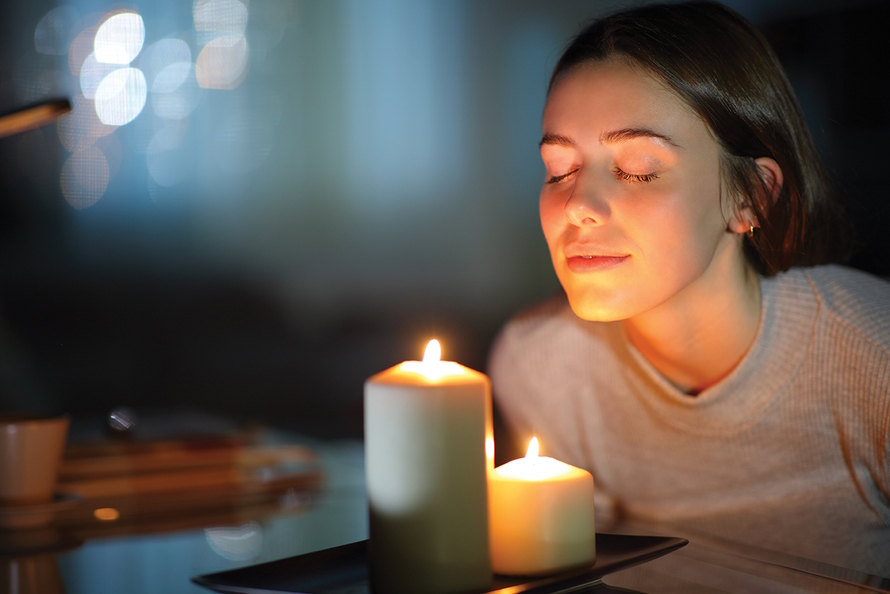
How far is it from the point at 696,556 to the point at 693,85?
16.2 inches

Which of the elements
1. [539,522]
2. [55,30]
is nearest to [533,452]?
[539,522]

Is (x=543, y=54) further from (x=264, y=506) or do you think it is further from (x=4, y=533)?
(x=4, y=533)

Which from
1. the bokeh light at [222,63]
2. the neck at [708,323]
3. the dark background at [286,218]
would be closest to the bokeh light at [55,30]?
the dark background at [286,218]

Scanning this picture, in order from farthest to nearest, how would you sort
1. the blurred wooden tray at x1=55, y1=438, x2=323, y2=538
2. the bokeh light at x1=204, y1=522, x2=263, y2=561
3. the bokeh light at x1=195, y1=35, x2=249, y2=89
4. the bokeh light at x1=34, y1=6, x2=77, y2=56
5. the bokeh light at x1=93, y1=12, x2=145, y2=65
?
1. the bokeh light at x1=195, y1=35, x2=249, y2=89
2. the bokeh light at x1=93, y1=12, x2=145, y2=65
3. the bokeh light at x1=34, y1=6, x2=77, y2=56
4. the blurred wooden tray at x1=55, y1=438, x2=323, y2=538
5. the bokeh light at x1=204, y1=522, x2=263, y2=561

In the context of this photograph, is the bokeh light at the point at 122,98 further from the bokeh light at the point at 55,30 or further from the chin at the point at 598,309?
the chin at the point at 598,309

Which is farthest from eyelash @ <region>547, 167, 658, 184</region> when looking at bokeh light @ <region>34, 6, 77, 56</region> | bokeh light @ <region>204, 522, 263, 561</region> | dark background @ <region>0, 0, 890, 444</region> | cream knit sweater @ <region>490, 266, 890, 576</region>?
bokeh light @ <region>34, 6, 77, 56</region>

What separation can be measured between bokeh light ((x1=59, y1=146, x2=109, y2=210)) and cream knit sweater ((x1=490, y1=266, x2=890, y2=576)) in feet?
4.57

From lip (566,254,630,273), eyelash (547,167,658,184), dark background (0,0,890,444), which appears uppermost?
dark background (0,0,890,444)

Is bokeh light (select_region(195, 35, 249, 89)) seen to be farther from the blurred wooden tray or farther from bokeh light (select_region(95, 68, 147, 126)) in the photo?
the blurred wooden tray

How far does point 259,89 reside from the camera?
2053 mm

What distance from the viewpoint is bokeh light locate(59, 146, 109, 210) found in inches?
71.5

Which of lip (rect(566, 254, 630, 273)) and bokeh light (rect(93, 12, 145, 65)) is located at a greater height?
bokeh light (rect(93, 12, 145, 65))

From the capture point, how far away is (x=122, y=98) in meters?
1.89

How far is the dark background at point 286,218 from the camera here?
5.92ft
